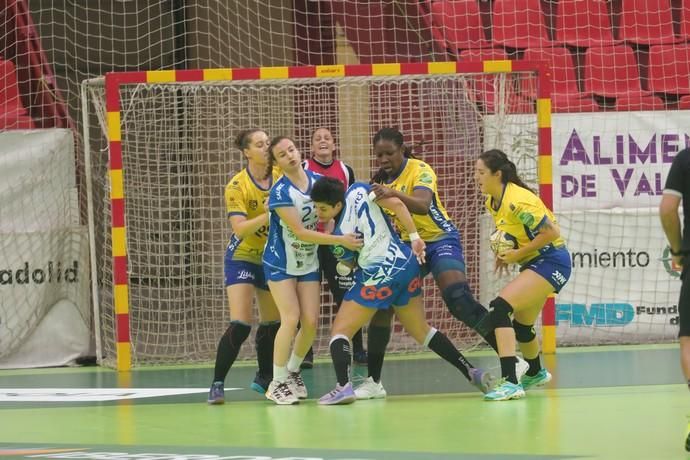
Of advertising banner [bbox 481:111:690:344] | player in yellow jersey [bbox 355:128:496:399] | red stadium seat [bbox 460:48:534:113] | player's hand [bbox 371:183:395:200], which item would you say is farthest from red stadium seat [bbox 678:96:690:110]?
player's hand [bbox 371:183:395:200]

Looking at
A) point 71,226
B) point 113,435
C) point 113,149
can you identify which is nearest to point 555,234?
point 113,435

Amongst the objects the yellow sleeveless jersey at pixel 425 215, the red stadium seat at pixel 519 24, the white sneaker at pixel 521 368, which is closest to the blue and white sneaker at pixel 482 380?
the white sneaker at pixel 521 368

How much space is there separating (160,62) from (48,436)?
9.48 m

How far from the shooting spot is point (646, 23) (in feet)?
54.5

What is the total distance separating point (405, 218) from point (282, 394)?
1503mm

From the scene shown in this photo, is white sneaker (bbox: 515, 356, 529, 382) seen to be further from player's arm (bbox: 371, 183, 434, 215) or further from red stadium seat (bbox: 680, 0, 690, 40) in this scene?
red stadium seat (bbox: 680, 0, 690, 40)

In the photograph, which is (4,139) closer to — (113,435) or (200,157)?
(200,157)

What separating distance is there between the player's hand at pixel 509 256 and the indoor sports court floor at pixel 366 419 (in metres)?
0.98

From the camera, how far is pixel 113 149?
1270 centimetres

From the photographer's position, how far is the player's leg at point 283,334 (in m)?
9.51

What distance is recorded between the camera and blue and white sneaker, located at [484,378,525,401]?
9.42m

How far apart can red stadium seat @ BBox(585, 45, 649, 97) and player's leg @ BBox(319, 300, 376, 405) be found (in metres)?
7.25

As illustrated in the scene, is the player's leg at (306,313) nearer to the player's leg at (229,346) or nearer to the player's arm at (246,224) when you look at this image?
the player's leg at (229,346)

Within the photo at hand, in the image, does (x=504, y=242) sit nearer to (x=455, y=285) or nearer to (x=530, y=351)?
(x=455, y=285)
